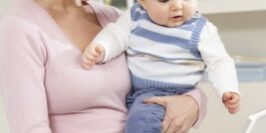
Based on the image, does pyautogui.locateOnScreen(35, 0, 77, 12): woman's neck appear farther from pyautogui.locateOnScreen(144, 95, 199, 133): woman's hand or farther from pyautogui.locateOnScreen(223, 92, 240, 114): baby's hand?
pyautogui.locateOnScreen(223, 92, 240, 114): baby's hand

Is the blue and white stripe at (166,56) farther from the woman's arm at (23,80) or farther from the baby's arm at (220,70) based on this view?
the woman's arm at (23,80)

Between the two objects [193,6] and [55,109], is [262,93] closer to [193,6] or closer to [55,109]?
[193,6]

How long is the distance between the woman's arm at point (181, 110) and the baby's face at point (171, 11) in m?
0.17

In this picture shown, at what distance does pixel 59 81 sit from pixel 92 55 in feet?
0.29

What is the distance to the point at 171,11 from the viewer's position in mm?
1023

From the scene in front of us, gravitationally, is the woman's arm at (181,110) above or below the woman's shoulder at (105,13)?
below

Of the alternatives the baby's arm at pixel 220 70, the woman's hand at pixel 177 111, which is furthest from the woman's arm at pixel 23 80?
the baby's arm at pixel 220 70

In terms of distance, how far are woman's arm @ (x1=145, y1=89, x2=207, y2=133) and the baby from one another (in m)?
0.02

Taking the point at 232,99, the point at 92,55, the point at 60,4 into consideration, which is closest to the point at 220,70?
the point at 232,99

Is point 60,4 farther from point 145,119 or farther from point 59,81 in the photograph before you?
point 145,119

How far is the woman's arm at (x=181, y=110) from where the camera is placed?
100 centimetres

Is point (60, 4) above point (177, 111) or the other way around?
above

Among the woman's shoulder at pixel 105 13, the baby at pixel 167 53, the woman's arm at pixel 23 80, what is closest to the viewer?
the woman's arm at pixel 23 80

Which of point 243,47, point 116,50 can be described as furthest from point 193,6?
point 243,47
